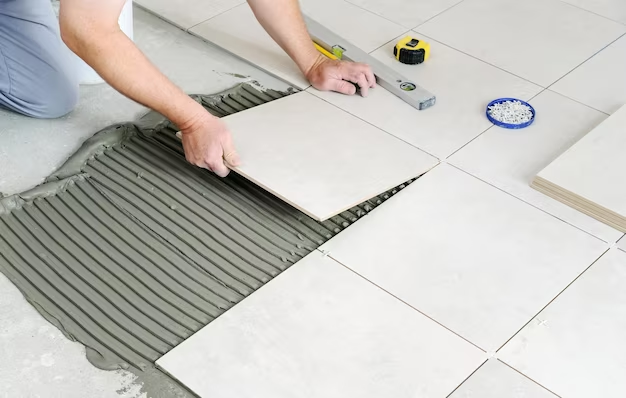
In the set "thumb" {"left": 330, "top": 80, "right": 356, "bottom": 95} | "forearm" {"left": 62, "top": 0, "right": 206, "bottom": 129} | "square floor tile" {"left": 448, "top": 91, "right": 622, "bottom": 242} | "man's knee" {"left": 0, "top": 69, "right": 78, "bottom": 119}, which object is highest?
"forearm" {"left": 62, "top": 0, "right": 206, "bottom": 129}

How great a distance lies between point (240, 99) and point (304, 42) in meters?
0.27

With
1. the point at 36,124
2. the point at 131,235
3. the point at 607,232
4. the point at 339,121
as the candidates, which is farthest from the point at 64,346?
the point at 607,232

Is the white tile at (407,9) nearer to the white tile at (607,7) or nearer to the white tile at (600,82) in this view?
the white tile at (607,7)

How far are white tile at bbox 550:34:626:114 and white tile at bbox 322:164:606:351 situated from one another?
0.61 metres

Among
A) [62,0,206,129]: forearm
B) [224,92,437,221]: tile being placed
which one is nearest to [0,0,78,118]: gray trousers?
[62,0,206,129]: forearm

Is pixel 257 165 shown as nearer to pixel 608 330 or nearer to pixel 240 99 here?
pixel 240 99

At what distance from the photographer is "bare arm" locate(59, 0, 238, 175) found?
206 centimetres

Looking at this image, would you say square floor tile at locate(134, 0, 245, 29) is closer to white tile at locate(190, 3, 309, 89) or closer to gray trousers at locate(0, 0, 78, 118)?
white tile at locate(190, 3, 309, 89)

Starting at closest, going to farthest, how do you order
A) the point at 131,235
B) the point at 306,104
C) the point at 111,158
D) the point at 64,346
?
the point at 64,346 → the point at 131,235 → the point at 111,158 → the point at 306,104

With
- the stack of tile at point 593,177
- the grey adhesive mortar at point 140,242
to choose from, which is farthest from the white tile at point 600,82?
the grey adhesive mortar at point 140,242

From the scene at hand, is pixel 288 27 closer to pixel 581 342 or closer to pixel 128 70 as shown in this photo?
pixel 128 70

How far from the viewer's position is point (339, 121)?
8.32ft

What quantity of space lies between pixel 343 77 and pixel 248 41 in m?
0.46

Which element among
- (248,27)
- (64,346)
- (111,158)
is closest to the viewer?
(64,346)
